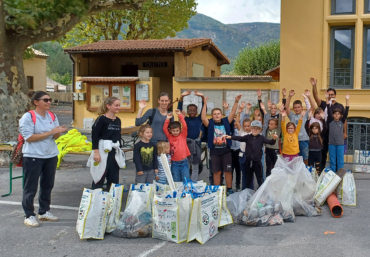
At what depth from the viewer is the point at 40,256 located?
14.5 feet

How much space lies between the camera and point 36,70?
4334 centimetres

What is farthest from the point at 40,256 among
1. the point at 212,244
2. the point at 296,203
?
the point at 296,203

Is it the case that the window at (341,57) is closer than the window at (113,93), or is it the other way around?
the window at (341,57)

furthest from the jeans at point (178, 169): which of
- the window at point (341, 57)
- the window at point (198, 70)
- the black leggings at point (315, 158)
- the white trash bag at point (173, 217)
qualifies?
the window at point (198, 70)

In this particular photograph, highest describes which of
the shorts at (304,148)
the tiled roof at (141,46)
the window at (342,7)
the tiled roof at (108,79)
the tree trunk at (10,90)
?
the tiled roof at (141,46)

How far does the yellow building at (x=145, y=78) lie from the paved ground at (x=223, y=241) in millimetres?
10592

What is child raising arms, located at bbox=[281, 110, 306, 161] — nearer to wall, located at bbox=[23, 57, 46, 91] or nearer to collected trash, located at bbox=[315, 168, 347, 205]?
collected trash, located at bbox=[315, 168, 347, 205]

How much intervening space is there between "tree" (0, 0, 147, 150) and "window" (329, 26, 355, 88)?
204 inches

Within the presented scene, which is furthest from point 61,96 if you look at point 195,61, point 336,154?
point 336,154

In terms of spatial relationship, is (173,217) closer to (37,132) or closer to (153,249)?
(153,249)

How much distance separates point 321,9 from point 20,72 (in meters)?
7.76

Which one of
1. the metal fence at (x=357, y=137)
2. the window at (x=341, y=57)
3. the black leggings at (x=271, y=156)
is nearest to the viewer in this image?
the black leggings at (x=271, y=156)

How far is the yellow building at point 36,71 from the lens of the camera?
42100mm

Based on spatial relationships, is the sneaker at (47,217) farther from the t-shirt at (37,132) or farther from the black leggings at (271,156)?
the black leggings at (271,156)
